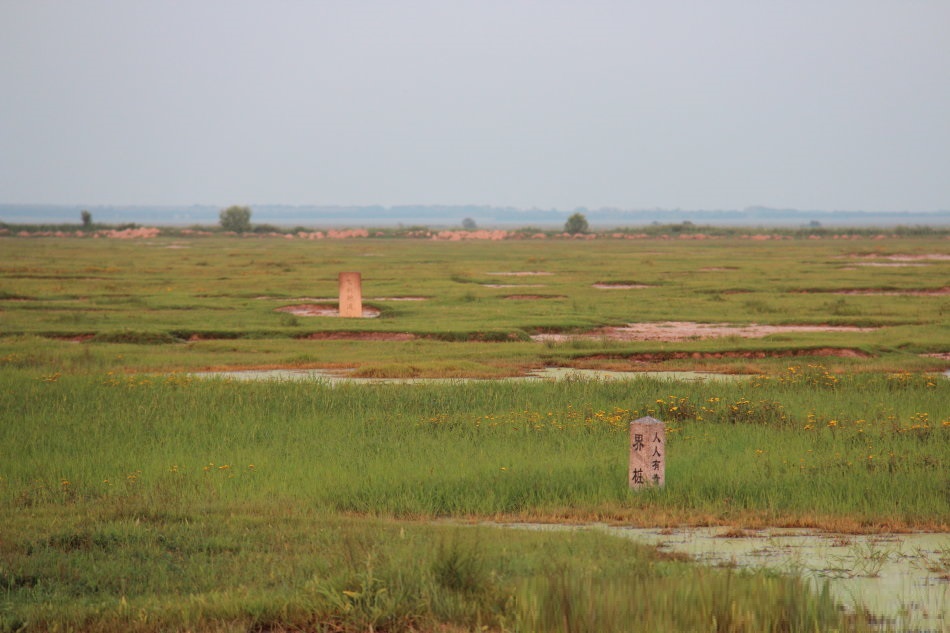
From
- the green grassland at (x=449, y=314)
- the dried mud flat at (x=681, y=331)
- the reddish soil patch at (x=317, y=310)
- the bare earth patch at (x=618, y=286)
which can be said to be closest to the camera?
the green grassland at (x=449, y=314)

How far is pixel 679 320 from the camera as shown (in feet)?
108

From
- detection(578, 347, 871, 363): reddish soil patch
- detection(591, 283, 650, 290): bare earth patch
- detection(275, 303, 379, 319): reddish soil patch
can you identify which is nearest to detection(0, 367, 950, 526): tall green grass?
detection(578, 347, 871, 363): reddish soil patch

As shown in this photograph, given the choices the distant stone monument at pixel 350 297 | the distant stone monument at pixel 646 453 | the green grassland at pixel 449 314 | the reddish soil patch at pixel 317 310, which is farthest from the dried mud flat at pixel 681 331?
the distant stone monument at pixel 646 453

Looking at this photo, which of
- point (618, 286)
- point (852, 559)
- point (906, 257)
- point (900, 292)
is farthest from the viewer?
point (906, 257)

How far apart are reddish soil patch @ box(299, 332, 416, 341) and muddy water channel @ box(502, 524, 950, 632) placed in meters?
18.6

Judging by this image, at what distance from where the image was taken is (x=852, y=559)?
28.5 ft

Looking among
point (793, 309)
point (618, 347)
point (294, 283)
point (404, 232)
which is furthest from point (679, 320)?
point (404, 232)

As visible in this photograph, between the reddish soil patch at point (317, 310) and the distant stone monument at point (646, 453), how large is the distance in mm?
24250

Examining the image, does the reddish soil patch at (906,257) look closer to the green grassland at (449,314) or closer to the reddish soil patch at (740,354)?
the green grassland at (449,314)

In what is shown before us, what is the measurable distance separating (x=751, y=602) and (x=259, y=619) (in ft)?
9.83

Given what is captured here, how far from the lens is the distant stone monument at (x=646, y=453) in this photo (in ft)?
35.5

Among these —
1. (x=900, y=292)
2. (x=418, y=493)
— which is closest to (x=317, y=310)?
(x=900, y=292)

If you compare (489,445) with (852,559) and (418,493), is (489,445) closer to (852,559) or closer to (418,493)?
(418,493)

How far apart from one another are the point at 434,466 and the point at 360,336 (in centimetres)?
1699
